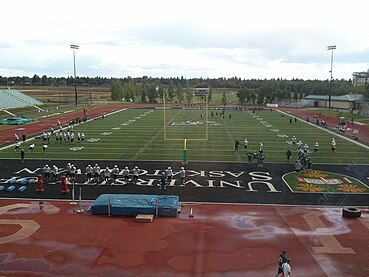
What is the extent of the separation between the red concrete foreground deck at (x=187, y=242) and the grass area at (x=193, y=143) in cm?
1090

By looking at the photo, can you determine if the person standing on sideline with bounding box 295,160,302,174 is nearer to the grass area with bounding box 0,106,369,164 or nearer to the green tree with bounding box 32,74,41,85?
the grass area with bounding box 0,106,369,164

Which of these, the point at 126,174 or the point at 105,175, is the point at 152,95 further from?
the point at 105,175

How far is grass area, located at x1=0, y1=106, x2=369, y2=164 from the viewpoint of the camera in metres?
27.7

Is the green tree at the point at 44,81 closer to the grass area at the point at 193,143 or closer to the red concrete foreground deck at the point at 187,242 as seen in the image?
the grass area at the point at 193,143

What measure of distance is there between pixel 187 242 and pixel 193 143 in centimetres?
2085

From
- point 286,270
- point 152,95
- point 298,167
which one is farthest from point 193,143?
point 152,95

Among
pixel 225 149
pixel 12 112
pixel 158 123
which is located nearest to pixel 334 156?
pixel 225 149

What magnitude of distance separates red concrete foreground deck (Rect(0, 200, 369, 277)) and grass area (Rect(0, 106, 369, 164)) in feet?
35.8

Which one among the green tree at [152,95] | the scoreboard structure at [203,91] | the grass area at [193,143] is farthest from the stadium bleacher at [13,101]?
the scoreboard structure at [203,91]

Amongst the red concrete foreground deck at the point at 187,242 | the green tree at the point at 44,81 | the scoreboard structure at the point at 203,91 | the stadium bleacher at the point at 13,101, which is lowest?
the red concrete foreground deck at the point at 187,242

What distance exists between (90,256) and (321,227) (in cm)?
840

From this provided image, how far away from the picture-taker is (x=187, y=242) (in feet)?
43.0

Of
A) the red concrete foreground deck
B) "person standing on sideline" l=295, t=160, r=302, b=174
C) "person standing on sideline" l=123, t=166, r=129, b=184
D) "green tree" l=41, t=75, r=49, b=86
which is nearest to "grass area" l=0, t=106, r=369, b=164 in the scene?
"person standing on sideline" l=295, t=160, r=302, b=174

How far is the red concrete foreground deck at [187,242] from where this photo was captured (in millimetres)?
11359
